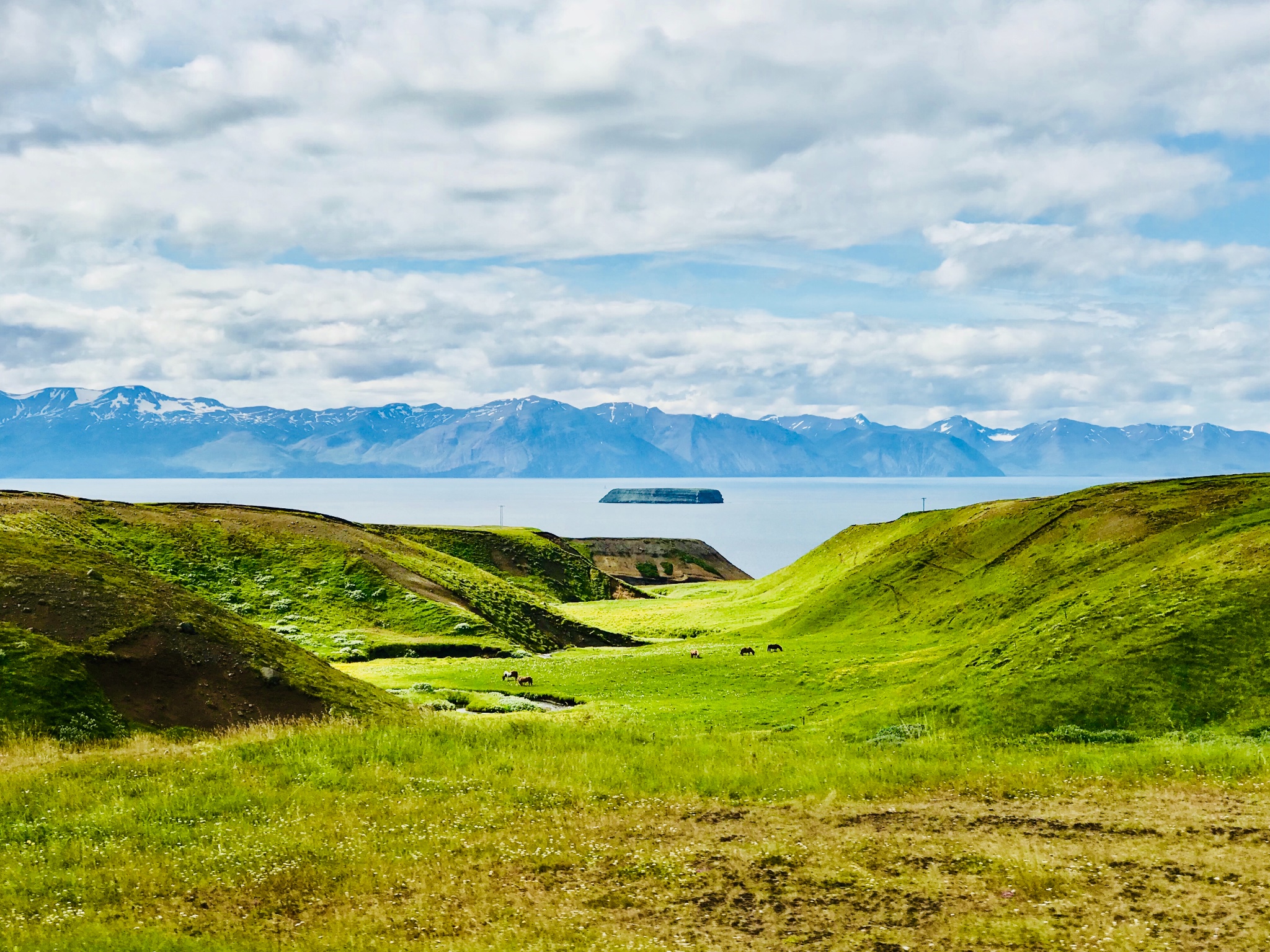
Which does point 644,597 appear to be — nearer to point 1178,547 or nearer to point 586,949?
point 1178,547

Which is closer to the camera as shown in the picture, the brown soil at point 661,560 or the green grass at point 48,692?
the green grass at point 48,692

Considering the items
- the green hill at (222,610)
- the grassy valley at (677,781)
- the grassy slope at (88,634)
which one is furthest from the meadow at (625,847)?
the green hill at (222,610)

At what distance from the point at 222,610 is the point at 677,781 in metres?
23.8

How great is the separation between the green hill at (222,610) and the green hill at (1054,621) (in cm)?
2073

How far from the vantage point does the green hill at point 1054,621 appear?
2973cm

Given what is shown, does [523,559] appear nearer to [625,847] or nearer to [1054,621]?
[1054,621]

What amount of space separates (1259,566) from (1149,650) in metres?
7.15

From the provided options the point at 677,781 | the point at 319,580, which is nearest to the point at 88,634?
the point at 677,781

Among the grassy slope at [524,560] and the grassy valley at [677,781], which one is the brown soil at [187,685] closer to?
the grassy valley at [677,781]

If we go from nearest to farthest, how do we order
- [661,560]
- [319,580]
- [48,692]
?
[48,692], [319,580], [661,560]

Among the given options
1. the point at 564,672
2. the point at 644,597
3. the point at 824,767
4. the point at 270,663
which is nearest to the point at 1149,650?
the point at 824,767

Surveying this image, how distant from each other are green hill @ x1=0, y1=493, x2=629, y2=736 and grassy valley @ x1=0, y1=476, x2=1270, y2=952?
0.18m

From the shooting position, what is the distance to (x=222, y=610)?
38094 millimetres

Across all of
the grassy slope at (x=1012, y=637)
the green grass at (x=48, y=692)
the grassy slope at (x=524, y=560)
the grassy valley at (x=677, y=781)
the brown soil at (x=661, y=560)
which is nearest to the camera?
the grassy valley at (x=677, y=781)
